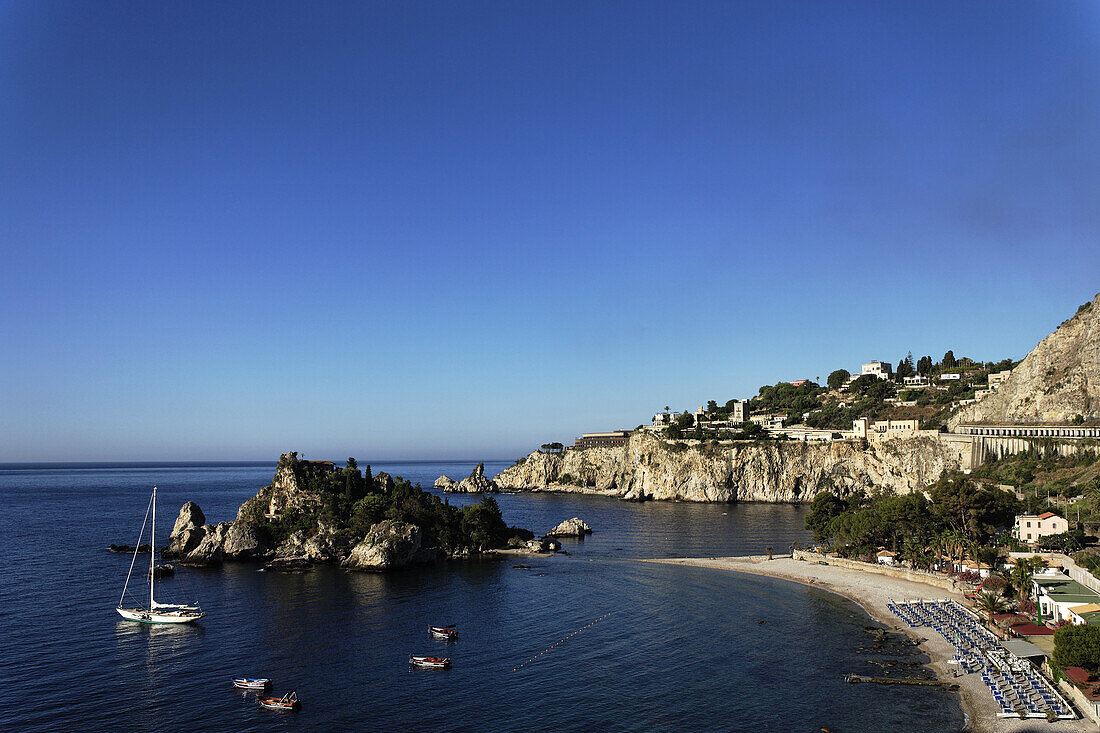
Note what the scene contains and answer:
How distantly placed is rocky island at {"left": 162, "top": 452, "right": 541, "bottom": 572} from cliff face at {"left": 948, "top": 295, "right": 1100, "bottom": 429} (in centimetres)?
9331

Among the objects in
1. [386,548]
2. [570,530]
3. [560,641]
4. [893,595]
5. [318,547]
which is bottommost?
[560,641]

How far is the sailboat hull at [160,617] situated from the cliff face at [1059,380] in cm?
12758

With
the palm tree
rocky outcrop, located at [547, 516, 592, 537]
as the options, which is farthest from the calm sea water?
rocky outcrop, located at [547, 516, 592, 537]

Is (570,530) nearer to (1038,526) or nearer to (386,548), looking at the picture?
(386,548)

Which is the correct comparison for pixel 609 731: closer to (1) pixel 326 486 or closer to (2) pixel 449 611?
(2) pixel 449 611

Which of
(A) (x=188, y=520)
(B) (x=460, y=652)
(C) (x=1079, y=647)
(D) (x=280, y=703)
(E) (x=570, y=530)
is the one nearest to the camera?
(C) (x=1079, y=647)

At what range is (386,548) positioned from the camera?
82062 mm

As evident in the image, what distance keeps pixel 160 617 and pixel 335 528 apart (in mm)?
30323

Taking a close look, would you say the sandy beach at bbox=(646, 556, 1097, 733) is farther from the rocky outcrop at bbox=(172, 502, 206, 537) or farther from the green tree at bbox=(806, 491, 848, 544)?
the rocky outcrop at bbox=(172, 502, 206, 537)

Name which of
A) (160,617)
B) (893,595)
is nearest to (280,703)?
(160,617)

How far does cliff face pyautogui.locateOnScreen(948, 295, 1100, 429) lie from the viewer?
113 meters

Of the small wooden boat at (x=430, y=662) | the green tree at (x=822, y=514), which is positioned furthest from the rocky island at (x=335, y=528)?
the green tree at (x=822, y=514)

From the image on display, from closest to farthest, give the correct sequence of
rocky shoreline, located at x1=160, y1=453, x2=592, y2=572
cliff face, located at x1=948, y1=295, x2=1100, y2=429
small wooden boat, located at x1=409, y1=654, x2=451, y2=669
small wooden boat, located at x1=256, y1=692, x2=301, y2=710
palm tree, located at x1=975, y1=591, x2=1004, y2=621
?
small wooden boat, located at x1=256, y1=692, x2=301, y2=710 → small wooden boat, located at x1=409, y1=654, x2=451, y2=669 → palm tree, located at x1=975, y1=591, x2=1004, y2=621 → rocky shoreline, located at x1=160, y1=453, x2=592, y2=572 → cliff face, located at x1=948, y1=295, x2=1100, y2=429

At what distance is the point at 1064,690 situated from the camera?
3778cm
